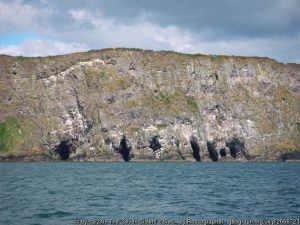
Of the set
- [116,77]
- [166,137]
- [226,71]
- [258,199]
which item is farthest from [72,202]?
[226,71]

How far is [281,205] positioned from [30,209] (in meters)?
16.5

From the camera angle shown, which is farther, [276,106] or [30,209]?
[276,106]

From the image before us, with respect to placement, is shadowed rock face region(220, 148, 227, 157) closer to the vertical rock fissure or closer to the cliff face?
the cliff face

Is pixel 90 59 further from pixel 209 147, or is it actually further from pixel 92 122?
pixel 209 147

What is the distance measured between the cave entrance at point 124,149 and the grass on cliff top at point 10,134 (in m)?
24.3

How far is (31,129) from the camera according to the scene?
390ft

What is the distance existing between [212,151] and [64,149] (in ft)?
126

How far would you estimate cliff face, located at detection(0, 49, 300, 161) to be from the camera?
118812 millimetres

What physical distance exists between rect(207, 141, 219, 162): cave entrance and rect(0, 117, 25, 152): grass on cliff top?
156 ft

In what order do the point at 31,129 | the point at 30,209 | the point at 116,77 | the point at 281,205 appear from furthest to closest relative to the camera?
the point at 116,77 → the point at 31,129 → the point at 281,205 → the point at 30,209

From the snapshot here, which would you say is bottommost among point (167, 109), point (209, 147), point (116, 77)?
point (209, 147)

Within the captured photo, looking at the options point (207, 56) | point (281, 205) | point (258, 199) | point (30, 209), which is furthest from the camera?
point (207, 56)

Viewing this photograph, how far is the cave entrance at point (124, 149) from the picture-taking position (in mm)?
118688

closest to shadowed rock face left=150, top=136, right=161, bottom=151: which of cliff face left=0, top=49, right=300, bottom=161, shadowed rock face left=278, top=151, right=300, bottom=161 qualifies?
cliff face left=0, top=49, right=300, bottom=161
